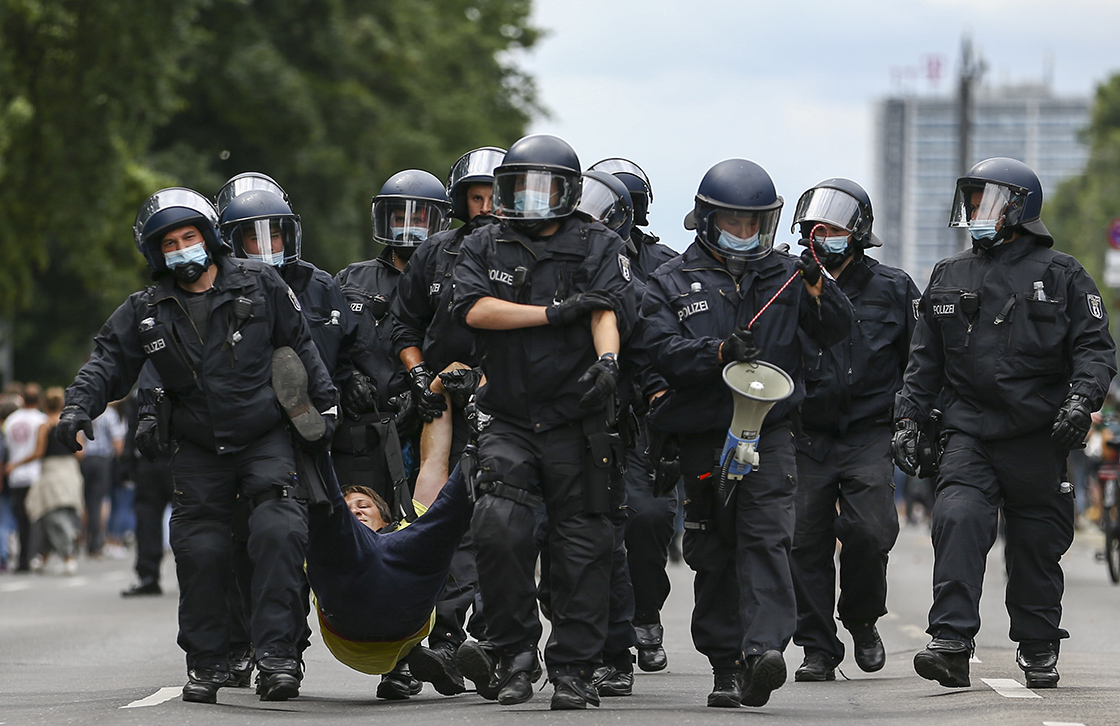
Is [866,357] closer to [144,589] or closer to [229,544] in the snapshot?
[229,544]

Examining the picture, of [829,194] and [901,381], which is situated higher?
[829,194]

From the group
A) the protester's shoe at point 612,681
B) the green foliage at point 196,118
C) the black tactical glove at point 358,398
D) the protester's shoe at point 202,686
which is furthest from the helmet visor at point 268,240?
the green foliage at point 196,118

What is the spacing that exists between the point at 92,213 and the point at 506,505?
20.2 metres

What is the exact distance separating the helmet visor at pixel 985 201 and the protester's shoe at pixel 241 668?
370 centimetres

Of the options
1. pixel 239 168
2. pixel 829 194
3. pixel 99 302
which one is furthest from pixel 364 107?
pixel 829 194

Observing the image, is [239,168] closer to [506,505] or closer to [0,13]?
[0,13]

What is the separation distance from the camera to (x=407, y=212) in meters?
10.3

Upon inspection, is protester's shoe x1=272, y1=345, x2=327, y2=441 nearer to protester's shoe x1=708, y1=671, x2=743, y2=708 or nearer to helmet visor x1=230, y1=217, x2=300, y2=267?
helmet visor x1=230, y1=217, x2=300, y2=267

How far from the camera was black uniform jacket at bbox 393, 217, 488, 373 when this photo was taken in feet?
28.5

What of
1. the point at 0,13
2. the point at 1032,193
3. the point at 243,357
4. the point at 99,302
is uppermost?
the point at 0,13

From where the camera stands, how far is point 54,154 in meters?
26.0

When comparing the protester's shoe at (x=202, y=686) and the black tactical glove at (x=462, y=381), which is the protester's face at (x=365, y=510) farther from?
the protester's shoe at (x=202, y=686)

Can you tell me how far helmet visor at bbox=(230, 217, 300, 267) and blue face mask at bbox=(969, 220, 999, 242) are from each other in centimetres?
309

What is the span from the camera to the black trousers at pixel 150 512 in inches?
647
